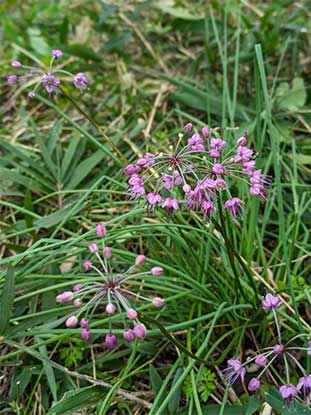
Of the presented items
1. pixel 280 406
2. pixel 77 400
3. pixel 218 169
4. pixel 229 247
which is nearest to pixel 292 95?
pixel 229 247

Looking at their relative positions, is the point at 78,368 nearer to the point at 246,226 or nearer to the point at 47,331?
the point at 47,331

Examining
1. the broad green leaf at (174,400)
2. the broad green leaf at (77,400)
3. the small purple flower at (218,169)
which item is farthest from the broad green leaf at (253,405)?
the small purple flower at (218,169)

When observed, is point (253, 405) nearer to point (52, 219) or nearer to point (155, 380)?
point (155, 380)

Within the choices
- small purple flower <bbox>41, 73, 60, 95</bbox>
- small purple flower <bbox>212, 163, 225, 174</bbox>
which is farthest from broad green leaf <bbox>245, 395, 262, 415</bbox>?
small purple flower <bbox>41, 73, 60, 95</bbox>

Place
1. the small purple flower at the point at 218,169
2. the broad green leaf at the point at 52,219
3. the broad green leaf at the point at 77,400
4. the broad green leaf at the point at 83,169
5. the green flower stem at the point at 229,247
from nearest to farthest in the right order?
the small purple flower at the point at 218,169
the green flower stem at the point at 229,247
the broad green leaf at the point at 77,400
the broad green leaf at the point at 52,219
the broad green leaf at the point at 83,169

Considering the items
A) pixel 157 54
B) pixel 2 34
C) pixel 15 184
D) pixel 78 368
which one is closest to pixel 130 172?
pixel 78 368

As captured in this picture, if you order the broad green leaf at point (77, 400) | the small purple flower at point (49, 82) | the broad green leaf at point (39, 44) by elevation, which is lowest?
the broad green leaf at point (77, 400)

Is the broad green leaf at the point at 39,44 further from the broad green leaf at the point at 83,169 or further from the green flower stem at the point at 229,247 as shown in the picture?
the green flower stem at the point at 229,247
